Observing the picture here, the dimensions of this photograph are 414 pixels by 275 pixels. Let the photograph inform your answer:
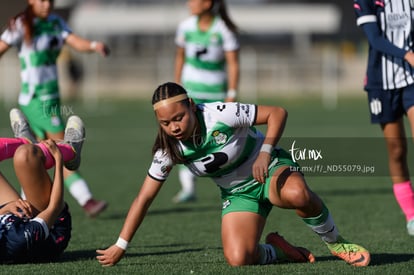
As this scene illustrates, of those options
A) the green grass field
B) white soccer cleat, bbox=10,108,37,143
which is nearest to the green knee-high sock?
the green grass field

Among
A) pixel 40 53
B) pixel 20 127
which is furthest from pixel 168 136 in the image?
pixel 40 53

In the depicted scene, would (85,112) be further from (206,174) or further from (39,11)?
(206,174)

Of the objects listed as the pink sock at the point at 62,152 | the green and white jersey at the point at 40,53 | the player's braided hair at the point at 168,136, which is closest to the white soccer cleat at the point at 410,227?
the player's braided hair at the point at 168,136

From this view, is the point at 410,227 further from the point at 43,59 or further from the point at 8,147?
the point at 43,59

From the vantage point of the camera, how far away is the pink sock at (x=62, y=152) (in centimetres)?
620

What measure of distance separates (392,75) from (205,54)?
292 cm

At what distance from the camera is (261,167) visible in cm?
572

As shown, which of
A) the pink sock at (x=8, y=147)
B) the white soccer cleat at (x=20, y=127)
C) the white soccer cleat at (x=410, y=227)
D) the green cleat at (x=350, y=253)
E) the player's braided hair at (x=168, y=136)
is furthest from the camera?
the white soccer cleat at (x=410, y=227)

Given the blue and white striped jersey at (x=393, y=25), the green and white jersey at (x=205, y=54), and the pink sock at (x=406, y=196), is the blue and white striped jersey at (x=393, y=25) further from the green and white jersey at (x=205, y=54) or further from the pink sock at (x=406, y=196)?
the green and white jersey at (x=205, y=54)

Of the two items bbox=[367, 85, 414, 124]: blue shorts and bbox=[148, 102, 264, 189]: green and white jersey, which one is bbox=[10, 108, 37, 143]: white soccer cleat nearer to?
bbox=[148, 102, 264, 189]: green and white jersey

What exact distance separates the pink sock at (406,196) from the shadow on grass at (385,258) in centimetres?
132

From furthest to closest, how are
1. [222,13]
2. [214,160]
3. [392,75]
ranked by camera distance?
[222,13] < [392,75] < [214,160]

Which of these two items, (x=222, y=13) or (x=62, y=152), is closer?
(x=62, y=152)

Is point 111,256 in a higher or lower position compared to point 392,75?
lower
